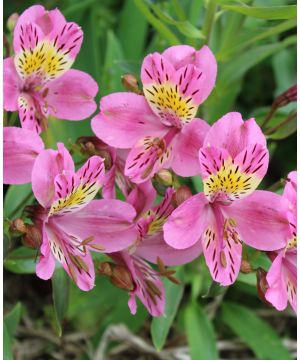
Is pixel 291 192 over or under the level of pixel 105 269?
over

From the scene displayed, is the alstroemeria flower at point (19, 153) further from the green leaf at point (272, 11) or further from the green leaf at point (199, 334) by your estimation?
the green leaf at point (199, 334)

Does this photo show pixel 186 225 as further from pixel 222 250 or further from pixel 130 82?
pixel 130 82

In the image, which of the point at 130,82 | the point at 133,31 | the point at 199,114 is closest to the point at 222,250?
the point at 130,82

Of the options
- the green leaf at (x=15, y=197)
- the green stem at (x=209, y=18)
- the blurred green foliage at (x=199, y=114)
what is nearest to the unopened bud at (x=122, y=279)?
the blurred green foliage at (x=199, y=114)


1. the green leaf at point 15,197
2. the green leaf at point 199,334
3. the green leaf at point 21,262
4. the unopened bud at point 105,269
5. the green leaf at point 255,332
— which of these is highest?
the unopened bud at point 105,269

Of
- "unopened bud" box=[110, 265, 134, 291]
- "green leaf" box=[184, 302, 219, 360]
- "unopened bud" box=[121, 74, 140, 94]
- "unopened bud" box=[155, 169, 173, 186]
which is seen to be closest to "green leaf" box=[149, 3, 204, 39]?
"unopened bud" box=[121, 74, 140, 94]
